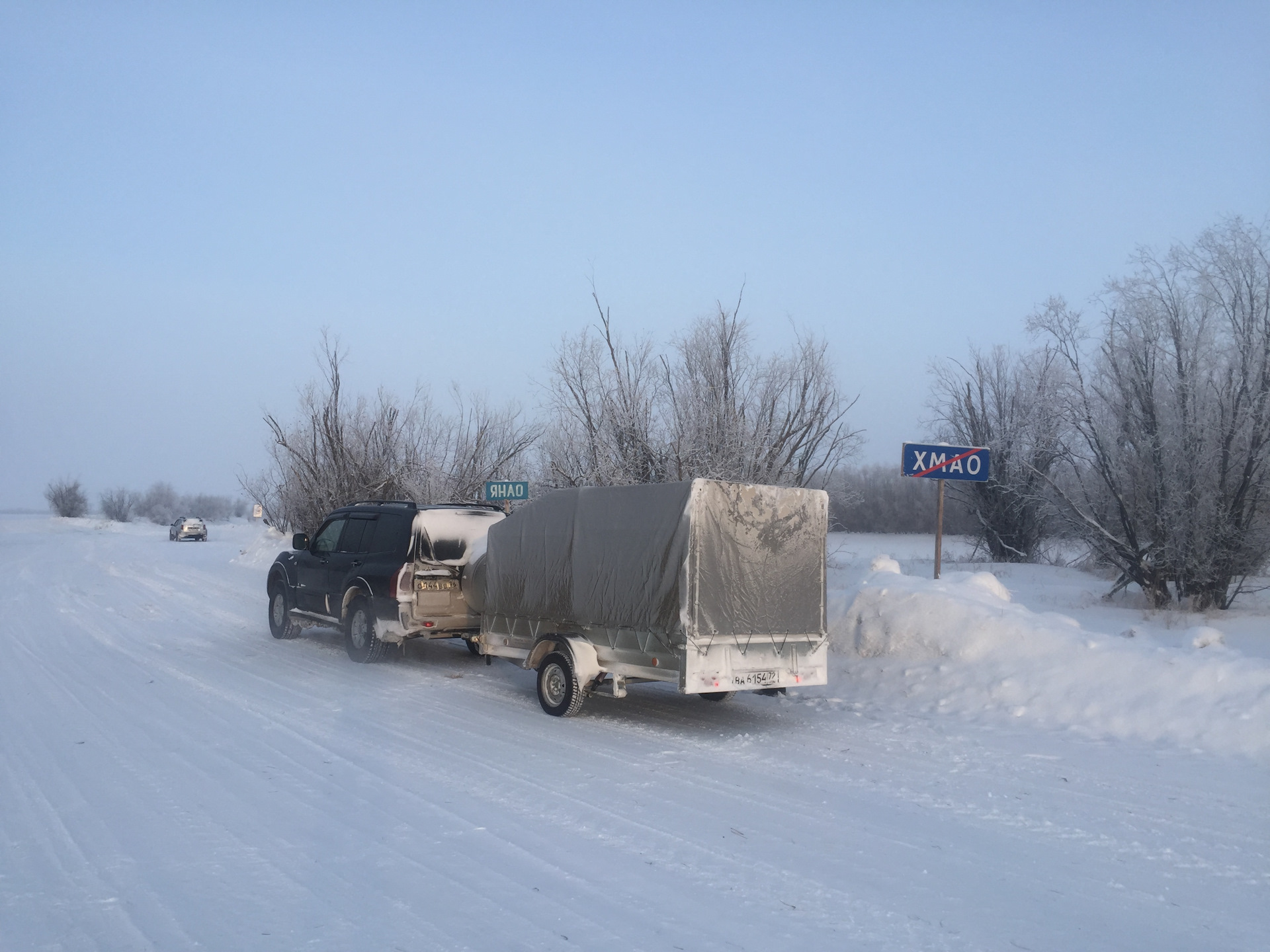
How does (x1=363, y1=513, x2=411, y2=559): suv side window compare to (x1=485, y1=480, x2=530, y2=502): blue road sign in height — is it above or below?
below

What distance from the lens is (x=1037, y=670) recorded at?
10.0 meters

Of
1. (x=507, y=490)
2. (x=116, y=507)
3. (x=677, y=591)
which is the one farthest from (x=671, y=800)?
(x=116, y=507)

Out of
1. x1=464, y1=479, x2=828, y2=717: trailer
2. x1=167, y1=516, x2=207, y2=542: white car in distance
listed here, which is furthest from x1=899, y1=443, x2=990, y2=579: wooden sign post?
x1=167, y1=516, x2=207, y2=542: white car in distance

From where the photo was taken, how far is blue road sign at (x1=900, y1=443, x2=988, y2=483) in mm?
12117

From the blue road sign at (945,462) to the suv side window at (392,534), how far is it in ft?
22.0

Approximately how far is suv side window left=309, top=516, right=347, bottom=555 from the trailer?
502 centimetres

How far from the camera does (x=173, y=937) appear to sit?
4.26 meters

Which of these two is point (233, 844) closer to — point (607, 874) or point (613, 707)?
point (607, 874)

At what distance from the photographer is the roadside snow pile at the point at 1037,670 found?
8680 mm

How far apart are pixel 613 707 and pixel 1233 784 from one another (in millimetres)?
5902

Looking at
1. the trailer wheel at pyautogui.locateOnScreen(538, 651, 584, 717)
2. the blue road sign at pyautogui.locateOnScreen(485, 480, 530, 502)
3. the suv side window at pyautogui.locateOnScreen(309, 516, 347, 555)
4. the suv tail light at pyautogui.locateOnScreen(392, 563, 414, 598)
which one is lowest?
the trailer wheel at pyautogui.locateOnScreen(538, 651, 584, 717)

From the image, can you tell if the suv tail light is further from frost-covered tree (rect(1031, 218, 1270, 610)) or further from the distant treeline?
the distant treeline

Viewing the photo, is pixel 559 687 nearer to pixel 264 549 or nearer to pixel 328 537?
pixel 328 537

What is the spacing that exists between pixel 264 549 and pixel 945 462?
29.1 meters
